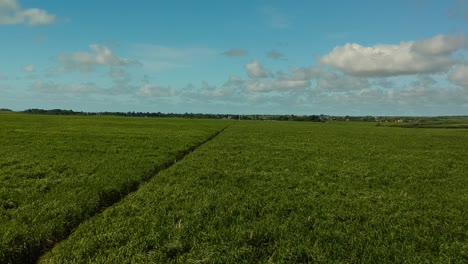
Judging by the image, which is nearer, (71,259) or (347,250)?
(71,259)

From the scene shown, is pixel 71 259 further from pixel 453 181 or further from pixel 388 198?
pixel 453 181

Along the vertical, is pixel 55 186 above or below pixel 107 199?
above

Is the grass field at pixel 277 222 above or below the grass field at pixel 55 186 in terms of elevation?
below

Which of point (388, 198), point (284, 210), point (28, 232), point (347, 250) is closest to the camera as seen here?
point (347, 250)

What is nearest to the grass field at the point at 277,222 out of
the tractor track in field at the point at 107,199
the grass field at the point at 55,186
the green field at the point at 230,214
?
the green field at the point at 230,214

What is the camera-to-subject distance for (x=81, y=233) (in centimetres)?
930

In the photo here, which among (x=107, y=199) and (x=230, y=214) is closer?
(x=230, y=214)

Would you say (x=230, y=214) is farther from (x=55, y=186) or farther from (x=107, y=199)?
(x=55, y=186)

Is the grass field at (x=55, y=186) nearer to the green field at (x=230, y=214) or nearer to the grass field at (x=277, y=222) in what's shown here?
the green field at (x=230, y=214)

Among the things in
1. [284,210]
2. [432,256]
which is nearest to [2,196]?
[284,210]

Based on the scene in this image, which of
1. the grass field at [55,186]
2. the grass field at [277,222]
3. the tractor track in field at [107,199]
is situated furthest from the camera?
the grass field at [55,186]

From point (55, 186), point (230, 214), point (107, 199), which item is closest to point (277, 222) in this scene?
point (230, 214)

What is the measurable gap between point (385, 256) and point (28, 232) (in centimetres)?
811

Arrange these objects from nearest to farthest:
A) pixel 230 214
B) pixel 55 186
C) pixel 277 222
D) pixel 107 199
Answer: pixel 277 222
pixel 230 214
pixel 107 199
pixel 55 186
